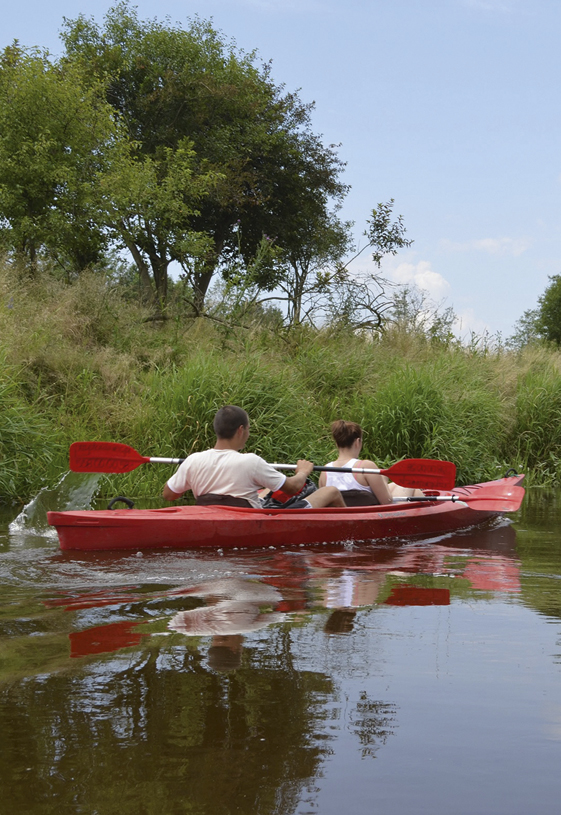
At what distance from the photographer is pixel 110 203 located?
46.8ft

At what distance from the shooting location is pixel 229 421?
5.49m

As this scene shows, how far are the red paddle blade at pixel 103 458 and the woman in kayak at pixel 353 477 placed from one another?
1571 mm

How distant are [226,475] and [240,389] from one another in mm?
3927

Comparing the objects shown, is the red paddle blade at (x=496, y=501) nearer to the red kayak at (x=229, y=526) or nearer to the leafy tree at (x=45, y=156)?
the red kayak at (x=229, y=526)

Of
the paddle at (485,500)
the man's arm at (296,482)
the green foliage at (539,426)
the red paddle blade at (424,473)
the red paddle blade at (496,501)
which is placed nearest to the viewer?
the man's arm at (296,482)

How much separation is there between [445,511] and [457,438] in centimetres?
390

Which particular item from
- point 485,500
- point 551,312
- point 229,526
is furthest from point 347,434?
point 551,312

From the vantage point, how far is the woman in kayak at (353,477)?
648cm

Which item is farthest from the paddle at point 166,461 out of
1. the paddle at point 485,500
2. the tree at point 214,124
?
the tree at point 214,124

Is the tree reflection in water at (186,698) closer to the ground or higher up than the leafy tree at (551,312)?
closer to the ground

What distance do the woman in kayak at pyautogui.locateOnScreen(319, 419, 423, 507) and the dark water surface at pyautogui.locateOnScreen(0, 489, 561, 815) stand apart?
1867mm

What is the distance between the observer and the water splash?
21.2ft

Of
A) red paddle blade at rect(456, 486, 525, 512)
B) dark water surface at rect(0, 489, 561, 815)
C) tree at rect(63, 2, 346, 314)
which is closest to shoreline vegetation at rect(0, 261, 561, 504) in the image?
red paddle blade at rect(456, 486, 525, 512)

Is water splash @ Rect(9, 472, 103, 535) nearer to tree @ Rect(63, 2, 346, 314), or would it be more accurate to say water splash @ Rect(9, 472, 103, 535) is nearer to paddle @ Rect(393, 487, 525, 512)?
paddle @ Rect(393, 487, 525, 512)
